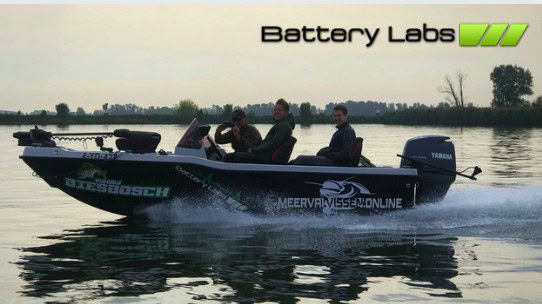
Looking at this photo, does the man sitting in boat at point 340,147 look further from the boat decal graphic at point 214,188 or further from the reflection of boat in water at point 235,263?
the reflection of boat in water at point 235,263

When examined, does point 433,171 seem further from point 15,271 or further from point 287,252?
point 15,271

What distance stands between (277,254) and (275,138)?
2626 millimetres

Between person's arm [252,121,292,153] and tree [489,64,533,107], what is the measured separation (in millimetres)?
95802

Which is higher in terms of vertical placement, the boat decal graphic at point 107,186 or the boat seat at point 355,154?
the boat seat at point 355,154

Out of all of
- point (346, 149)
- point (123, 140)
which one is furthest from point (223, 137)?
point (346, 149)

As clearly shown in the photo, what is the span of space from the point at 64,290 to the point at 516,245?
197 inches

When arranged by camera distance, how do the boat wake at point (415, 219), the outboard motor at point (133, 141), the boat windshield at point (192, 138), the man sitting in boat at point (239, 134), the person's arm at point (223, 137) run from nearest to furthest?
the boat wake at point (415, 219) → the outboard motor at point (133, 141) → the boat windshield at point (192, 138) → the man sitting in boat at point (239, 134) → the person's arm at point (223, 137)

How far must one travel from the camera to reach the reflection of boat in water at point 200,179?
1102cm

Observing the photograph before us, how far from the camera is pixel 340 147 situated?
11.3 metres

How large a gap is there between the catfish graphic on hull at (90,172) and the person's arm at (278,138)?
2.08 m

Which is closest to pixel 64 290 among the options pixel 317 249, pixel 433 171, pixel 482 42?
pixel 317 249

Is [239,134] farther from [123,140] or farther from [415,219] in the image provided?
[415,219]

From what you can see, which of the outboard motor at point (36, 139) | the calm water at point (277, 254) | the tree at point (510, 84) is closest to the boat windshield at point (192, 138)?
the calm water at point (277, 254)

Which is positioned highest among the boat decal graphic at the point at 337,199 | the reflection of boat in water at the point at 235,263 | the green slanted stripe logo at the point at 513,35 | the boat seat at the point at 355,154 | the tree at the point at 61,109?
the green slanted stripe logo at the point at 513,35
